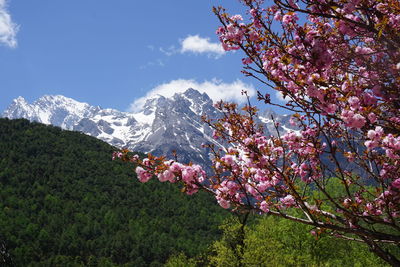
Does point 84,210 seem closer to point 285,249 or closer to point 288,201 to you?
point 285,249

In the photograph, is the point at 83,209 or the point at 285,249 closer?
the point at 285,249

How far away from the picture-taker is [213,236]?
96.8 m

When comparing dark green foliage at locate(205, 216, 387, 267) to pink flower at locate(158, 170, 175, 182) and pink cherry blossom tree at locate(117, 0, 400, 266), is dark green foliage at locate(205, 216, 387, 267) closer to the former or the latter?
pink cherry blossom tree at locate(117, 0, 400, 266)

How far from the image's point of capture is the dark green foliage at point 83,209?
286ft

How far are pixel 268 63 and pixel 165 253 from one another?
297 ft

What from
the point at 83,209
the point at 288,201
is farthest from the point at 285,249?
the point at 83,209

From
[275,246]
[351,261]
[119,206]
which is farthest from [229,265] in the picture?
[119,206]

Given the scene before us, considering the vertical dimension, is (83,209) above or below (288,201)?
below

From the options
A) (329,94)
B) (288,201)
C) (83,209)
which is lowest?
(83,209)

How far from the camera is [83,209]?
4176 inches

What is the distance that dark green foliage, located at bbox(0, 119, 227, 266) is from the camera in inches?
3435

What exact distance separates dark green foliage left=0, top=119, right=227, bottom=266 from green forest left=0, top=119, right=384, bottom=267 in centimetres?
26

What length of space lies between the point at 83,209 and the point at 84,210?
44 cm

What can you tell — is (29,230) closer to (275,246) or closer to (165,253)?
(165,253)
